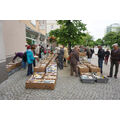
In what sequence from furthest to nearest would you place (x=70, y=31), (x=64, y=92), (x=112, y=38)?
(x=112, y=38) < (x=70, y=31) < (x=64, y=92)

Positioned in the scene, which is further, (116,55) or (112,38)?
(112,38)

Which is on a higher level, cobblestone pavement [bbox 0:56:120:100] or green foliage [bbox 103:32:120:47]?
green foliage [bbox 103:32:120:47]

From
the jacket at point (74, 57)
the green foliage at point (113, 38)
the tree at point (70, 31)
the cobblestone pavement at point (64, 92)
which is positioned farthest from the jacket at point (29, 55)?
the green foliage at point (113, 38)

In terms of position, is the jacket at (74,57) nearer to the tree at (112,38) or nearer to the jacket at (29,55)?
the jacket at (29,55)

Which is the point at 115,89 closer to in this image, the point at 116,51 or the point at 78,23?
the point at 116,51

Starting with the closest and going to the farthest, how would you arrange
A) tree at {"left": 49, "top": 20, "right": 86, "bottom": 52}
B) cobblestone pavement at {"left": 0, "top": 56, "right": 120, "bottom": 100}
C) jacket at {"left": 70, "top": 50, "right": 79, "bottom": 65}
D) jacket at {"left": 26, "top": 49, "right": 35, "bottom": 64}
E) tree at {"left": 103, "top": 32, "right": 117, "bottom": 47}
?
cobblestone pavement at {"left": 0, "top": 56, "right": 120, "bottom": 100} → jacket at {"left": 26, "top": 49, "right": 35, "bottom": 64} → jacket at {"left": 70, "top": 50, "right": 79, "bottom": 65} → tree at {"left": 49, "top": 20, "right": 86, "bottom": 52} → tree at {"left": 103, "top": 32, "right": 117, "bottom": 47}

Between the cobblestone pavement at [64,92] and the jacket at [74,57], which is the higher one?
the jacket at [74,57]

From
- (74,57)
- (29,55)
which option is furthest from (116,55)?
(29,55)

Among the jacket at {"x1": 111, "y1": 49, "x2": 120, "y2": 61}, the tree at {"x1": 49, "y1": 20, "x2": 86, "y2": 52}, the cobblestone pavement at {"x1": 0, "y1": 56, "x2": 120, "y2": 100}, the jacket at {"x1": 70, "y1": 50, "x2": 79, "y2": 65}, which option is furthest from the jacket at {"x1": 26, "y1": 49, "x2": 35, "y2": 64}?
the jacket at {"x1": 111, "y1": 49, "x2": 120, "y2": 61}

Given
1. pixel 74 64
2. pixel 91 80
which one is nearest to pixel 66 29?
pixel 74 64

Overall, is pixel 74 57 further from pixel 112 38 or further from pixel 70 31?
pixel 112 38

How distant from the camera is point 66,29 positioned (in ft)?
24.2

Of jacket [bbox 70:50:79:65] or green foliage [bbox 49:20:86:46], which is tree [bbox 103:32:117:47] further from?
jacket [bbox 70:50:79:65]

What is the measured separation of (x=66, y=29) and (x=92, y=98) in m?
5.54
